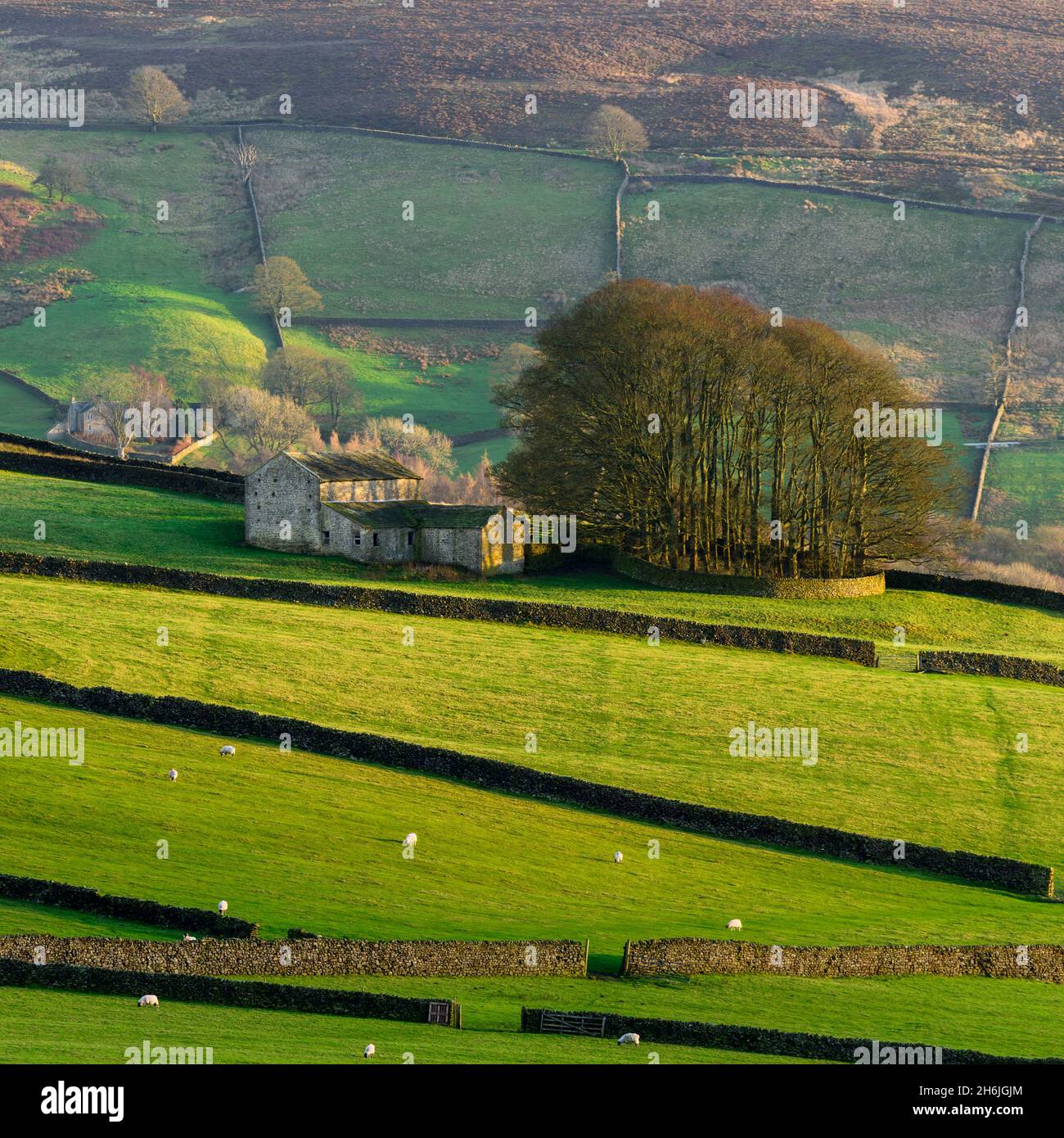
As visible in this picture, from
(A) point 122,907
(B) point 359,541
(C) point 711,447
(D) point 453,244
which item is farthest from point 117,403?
(A) point 122,907

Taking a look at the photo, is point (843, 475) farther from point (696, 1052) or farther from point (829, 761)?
point (696, 1052)

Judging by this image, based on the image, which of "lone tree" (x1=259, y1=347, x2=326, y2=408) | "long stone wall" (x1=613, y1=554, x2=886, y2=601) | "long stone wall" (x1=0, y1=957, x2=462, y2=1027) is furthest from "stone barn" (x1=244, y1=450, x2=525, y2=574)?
"lone tree" (x1=259, y1=347, x2=326, y2=408)

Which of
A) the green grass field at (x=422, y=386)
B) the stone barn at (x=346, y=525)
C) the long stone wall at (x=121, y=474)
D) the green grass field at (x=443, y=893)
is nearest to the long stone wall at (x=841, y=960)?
the green grass field at (x=443, y=893)

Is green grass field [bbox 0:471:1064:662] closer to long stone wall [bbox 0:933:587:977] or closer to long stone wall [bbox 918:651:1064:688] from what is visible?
long stone wall [bbox 918:651:1064:688]

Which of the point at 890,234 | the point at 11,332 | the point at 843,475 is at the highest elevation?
the point at 890,234

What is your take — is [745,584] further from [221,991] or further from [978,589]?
[221,991]
